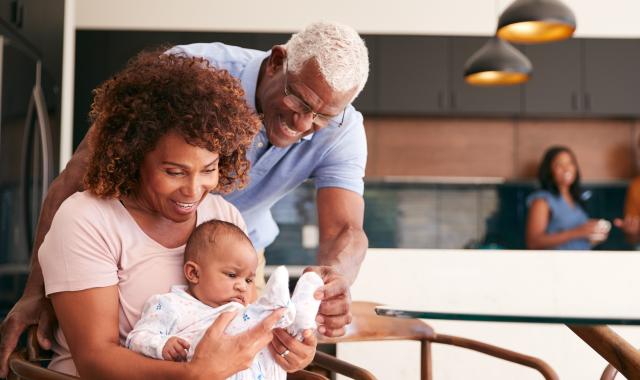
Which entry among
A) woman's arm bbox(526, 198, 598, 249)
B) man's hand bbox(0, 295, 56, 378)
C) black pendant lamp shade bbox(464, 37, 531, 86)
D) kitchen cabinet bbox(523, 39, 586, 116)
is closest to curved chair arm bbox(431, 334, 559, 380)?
man's hand bbox(0, 295, 56, 378)

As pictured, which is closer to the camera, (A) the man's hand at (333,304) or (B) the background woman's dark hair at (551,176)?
(A) the man's hand at (333,304)

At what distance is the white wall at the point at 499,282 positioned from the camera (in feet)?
10.0

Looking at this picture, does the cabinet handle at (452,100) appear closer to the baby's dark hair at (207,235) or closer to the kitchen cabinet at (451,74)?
the kitchen cabinet at (451,74)

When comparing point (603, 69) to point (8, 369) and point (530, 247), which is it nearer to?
point (530, 247)

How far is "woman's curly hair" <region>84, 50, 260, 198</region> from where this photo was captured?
1395mm

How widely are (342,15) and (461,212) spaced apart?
1.75 m

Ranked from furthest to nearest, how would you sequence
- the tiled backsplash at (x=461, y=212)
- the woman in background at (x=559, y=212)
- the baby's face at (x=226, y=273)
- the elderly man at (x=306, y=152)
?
the tiled backsplash at (x=461, y=212), the woman in background at (x=559, y=212), the elderly man at (x=306, y=152), the baby's face at (x=226, y=273)

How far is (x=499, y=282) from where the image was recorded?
295cm

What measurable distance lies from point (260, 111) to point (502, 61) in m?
2.60

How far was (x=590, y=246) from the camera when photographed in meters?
5.44

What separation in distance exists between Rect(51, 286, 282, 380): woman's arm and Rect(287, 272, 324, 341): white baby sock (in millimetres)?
70

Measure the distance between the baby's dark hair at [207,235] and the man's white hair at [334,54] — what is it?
50 cm

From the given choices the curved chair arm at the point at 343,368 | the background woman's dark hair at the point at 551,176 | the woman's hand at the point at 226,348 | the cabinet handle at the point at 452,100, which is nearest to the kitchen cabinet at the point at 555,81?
the background woman's dark hair at the point at 551,176

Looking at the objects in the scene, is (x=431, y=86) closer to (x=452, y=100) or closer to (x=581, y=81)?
(x=452, y=100)
